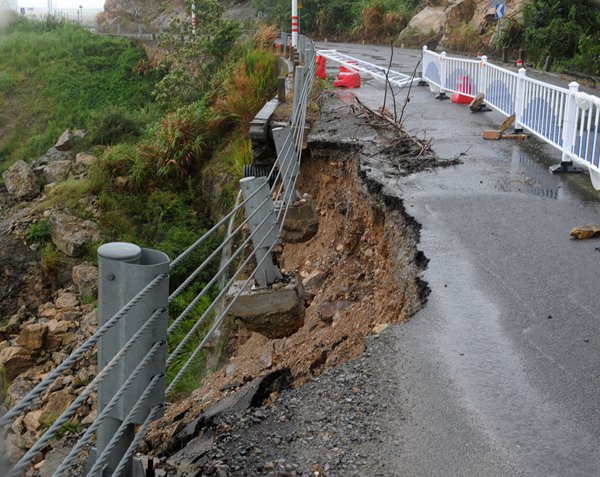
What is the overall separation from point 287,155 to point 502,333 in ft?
15.8

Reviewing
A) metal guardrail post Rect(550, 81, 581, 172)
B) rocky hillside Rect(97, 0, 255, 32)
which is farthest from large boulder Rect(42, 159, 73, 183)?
rocky hillside Rect(97, 0, 255, 32)

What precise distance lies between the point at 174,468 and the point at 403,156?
7.24 m

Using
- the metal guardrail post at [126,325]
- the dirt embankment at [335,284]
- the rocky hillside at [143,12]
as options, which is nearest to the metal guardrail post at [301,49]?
the dirt embankment at [335,284]

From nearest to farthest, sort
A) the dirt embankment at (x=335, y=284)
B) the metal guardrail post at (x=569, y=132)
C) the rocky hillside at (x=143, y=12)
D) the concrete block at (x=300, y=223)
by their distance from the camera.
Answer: the dirt embankment at (x=335, y=284)
the metal guardrail post at (x=569, y=132)
the concrete block at (x=300, y=223)
the rocky hillside at (x=143, y=12)

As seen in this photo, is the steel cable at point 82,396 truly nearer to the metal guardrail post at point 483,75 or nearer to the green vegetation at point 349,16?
the metal guardrail post at point 483,75

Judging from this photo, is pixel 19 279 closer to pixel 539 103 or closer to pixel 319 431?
pixel 539 103

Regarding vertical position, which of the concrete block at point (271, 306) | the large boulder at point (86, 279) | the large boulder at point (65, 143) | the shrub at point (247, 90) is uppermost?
the shrub at point (247, 90)

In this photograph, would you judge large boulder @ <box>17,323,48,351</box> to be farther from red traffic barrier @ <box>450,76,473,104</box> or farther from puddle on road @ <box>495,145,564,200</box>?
red traffic barrier @ <box>450,76,473,104</box>

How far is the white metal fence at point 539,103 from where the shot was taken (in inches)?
381

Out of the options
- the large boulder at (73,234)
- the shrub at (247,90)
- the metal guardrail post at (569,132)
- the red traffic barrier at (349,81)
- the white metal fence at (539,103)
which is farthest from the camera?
the red traffic barrier at (349,81)

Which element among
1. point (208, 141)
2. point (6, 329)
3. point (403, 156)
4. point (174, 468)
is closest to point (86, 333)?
point (6, 329)

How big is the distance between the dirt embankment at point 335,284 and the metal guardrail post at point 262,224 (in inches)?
26.2

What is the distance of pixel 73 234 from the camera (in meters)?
16.5

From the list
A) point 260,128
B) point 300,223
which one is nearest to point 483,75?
point 260,128
